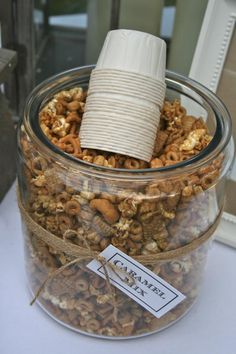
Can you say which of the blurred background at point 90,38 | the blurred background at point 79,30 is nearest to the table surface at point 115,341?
the blurred background at point 90,38

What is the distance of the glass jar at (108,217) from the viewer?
0.43 m

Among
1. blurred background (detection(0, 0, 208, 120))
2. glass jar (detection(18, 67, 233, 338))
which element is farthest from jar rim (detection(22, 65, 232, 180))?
blurred background (detection(0, 0, 208, 120))

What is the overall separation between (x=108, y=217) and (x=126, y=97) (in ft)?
0.35

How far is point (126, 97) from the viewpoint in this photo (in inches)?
17.5

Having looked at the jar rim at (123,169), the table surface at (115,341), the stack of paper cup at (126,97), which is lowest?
the table surface at (115,341)

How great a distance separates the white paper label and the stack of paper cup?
0.09 meters

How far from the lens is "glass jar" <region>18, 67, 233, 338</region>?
0.43m

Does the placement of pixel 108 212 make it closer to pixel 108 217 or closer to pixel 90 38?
pixel 108 217

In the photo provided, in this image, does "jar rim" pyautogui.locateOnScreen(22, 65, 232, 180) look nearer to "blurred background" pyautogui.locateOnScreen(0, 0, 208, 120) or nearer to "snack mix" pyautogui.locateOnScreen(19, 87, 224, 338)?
"snack mix" pyautogui.locateOnScreen(19, 87, 224, 338)

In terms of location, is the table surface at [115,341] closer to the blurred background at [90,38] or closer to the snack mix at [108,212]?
the snack mix at [108,212]

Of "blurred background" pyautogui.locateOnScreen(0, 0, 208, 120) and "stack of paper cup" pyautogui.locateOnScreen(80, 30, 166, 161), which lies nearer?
"stack of paper cup" pyautogui.locateOnScreen(80, 30, 166, 161)

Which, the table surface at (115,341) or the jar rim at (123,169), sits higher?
the jar rim at (123,169)

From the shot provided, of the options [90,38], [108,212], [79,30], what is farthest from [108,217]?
[79,30]

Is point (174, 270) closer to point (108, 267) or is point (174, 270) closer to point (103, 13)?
point (108, 267)
